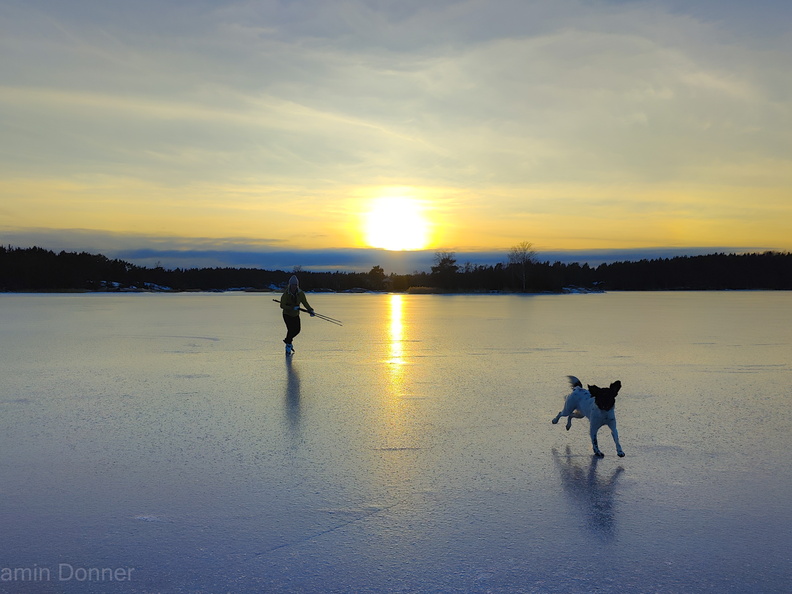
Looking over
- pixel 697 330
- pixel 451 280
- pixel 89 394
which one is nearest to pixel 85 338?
pixel 89 394

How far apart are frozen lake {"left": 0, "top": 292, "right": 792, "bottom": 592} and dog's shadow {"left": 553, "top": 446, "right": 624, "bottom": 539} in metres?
0.02

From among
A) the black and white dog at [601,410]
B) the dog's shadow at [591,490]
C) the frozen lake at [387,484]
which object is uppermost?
the black and white dog at [601,410]

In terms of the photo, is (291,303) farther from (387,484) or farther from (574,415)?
(387,484)

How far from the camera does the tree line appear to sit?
86.1 m

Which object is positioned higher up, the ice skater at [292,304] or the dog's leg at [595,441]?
the ice skater at [292,304]

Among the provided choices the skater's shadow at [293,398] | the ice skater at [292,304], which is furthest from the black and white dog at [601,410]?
the ice skater at [292,304]

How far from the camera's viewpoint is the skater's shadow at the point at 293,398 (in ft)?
19.6

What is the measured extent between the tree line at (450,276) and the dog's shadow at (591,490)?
75.9m

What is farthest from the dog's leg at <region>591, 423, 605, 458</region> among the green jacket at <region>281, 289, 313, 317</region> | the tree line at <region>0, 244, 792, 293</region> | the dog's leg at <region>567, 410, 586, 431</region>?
the tree line at <region>0, 244, 792, 293</region>

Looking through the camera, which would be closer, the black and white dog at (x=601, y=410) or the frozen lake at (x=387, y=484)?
the frozen lake at (x=387, y=484)

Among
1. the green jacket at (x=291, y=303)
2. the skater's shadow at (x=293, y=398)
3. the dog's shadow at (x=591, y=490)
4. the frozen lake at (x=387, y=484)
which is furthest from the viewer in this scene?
the green jacket at (x=291, y=303)

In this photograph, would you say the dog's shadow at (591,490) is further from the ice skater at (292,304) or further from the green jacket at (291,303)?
the green jacket at (291,303)

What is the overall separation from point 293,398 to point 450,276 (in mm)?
83056

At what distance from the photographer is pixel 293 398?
281 inches
